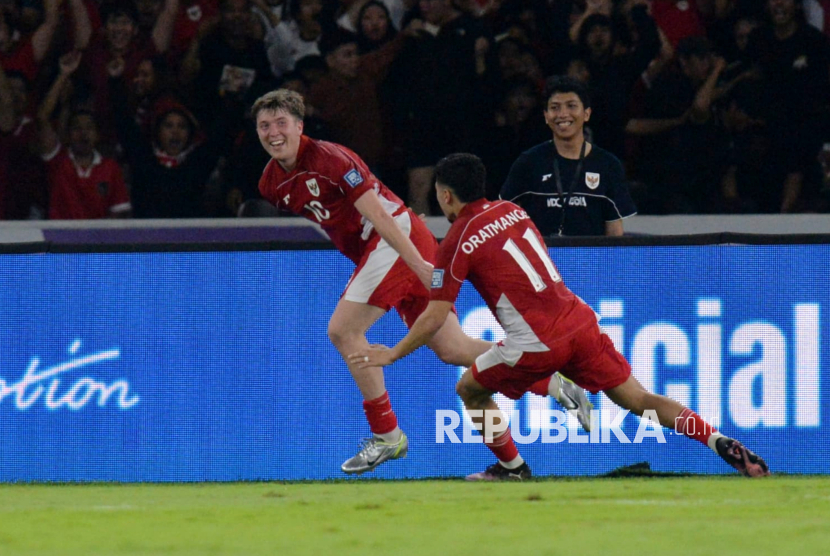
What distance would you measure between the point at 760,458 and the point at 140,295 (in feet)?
11.8

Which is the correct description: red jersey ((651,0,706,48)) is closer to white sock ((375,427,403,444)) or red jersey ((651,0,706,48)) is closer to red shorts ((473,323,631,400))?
red shorts ((473,323,631,400))

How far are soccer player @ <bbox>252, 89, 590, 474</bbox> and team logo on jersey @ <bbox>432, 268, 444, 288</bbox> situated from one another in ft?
1.12

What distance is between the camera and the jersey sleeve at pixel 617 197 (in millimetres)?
7926

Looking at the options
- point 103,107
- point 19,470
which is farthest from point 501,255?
point 103,107

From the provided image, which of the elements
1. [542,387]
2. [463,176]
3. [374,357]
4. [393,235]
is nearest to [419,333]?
[374,357]

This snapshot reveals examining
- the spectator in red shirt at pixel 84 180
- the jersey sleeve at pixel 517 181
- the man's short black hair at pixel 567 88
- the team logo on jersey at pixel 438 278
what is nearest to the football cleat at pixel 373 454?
the team logo on jersey at pixel 438 278

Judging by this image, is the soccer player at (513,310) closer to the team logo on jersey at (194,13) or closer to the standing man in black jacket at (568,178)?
the standing man in black jacket at (568,178)

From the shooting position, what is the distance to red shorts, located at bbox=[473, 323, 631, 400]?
664 centimetres

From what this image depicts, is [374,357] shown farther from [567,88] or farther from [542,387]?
[567,88]

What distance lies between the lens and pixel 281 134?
7.08 m

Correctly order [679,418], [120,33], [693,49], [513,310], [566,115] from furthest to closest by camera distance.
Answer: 1. [120,33]
2. [693,49]
3. [566,115]
4. [679,418]
5. [513,310]

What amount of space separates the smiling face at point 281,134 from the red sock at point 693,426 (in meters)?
2.42

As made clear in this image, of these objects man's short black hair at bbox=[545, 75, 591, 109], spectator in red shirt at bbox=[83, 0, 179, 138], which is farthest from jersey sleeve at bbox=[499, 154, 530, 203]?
spectator in red shirt at bbox=[83, 0, 179, 138]

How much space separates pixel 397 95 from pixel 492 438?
3.93 metres
